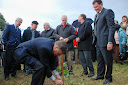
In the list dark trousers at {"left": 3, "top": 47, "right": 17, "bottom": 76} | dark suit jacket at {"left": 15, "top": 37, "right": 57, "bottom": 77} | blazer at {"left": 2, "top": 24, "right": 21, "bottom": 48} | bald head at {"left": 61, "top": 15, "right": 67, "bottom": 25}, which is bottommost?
dark trousers at {"left": 3, "top": 47, "right": 17, "bottom": 76}

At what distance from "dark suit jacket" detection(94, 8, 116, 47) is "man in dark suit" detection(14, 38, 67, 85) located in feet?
5.07

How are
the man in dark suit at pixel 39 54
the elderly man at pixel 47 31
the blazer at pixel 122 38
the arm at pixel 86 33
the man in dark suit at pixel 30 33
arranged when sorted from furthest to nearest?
the blazer at pixel 122 38 < the elderly man at pixel 47 31 < the man in dark suit at pixel 30 33 < the arm at pixel 86 33 < the man in dark suit at pixel 39 54

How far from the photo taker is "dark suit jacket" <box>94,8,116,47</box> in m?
3.41

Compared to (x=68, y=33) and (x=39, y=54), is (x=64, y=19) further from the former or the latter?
(x=39, y=54)

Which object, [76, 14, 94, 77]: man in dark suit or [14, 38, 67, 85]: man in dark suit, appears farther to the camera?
[76, 14, 94, 77]: man in dark suit

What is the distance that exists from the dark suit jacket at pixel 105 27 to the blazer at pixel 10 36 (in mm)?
2853

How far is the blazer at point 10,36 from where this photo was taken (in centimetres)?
443

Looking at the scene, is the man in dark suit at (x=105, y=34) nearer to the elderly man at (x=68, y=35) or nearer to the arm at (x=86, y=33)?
the arm at (x=86, y=33)

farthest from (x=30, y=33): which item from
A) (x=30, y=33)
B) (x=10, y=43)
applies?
(x=10, y=43)

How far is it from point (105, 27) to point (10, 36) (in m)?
3.19

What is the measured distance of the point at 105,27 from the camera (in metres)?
3.60

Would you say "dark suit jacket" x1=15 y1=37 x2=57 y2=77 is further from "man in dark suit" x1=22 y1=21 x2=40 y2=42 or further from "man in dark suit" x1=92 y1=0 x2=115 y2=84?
"man in dark suit" x1=22 y1=21 x2=40 y2=42

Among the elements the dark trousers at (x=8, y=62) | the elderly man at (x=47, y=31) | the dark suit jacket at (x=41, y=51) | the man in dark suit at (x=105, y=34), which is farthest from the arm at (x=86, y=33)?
the dark trousers at (x=8, y=62)

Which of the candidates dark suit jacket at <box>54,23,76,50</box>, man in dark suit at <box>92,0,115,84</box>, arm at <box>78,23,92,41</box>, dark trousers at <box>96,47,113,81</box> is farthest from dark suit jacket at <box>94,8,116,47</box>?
dark suit jacket at <box>54,23,76,50</box>
